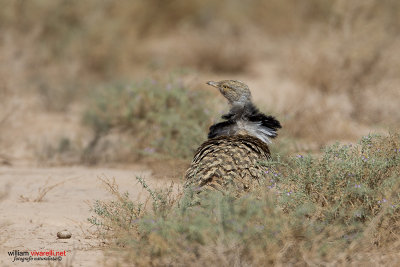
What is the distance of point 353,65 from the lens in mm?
8914

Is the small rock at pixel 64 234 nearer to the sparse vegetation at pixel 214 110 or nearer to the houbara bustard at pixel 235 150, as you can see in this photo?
the sparse vegetation at pixel 214 110

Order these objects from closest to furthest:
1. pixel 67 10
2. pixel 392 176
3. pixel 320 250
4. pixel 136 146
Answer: pixel 320 250, pixel 392 176, pixel 136 146, pixel 67 10

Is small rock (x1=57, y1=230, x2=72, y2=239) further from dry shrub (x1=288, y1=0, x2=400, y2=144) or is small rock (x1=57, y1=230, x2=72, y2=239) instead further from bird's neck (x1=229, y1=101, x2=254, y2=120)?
dry shrub (x1=288, y1=0, x2=400, y2=144)

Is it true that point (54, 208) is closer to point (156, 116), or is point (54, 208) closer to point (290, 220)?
point (156, 116)

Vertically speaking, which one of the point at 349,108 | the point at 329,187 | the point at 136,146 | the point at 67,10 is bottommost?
the point at 329,187

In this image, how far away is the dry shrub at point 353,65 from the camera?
8.25 m

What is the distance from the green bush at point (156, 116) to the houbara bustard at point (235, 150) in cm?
114

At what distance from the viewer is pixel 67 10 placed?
34.1 ft

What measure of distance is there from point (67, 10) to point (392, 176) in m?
7.96

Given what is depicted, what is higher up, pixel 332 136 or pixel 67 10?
pixel 67 10

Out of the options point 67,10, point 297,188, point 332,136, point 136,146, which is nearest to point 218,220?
point 297,188

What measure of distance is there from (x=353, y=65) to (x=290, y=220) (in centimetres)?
591

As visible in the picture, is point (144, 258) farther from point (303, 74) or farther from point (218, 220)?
point (303, 74)

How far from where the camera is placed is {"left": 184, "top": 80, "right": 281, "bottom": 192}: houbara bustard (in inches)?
156
